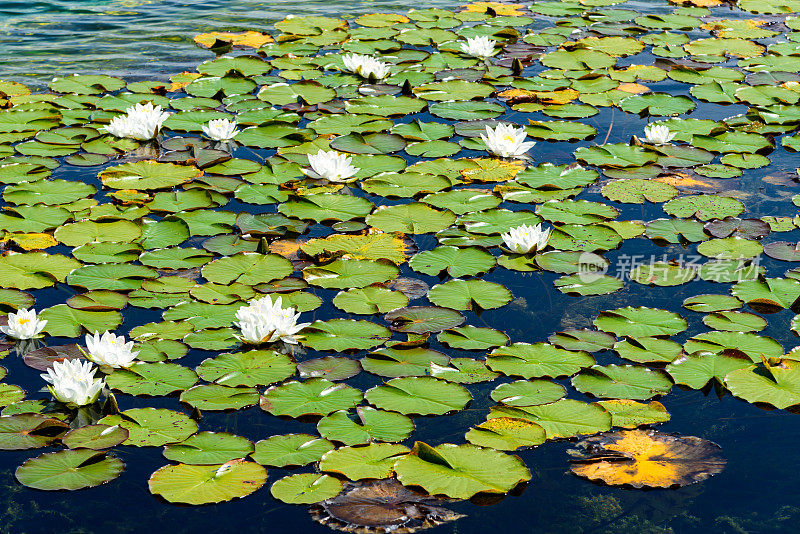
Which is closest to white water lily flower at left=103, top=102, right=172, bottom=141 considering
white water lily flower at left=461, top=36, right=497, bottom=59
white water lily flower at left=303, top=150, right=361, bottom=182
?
white water lily flower at left=303, top=150, right=361, bottom=182

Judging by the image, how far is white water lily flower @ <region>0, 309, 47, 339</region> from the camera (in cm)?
370

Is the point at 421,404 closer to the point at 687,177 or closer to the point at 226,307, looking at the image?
the point at 226,307

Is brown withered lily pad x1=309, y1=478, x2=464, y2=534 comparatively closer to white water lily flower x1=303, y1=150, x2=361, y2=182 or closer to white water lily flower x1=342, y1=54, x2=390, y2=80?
white water lily flower x1=303, y1=150, x2=361, y2=182

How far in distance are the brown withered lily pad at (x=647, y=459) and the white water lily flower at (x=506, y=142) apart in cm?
288

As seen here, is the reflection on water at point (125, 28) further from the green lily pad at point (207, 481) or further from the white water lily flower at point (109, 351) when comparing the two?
the green lily pad at point (207, 481)

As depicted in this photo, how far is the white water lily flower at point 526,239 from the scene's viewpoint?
445 centimetres

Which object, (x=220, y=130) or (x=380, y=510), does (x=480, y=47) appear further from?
(x=380, y=510)

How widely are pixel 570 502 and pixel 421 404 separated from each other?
754 mm

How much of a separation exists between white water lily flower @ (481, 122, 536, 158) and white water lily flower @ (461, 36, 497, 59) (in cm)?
222

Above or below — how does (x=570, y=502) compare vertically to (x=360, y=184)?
below

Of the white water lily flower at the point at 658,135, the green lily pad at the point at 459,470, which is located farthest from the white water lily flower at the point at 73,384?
the white water lily flower at the point at 658,135

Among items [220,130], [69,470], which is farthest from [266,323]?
[220,130]

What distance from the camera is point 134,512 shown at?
2.86m

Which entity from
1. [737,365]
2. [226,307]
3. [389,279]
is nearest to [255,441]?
[226,307]
